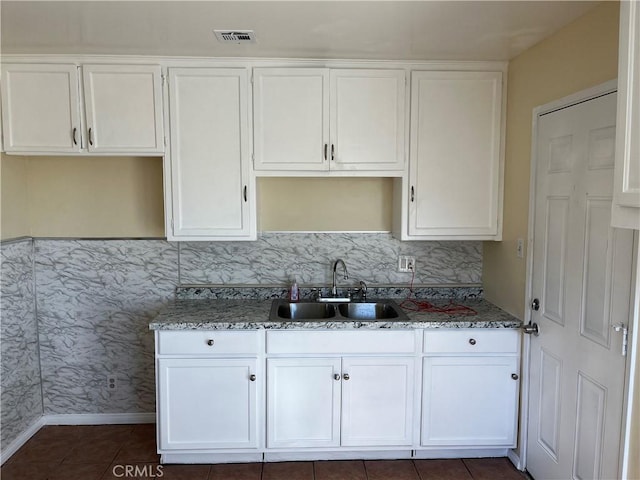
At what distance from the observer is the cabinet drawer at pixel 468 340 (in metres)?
2.56

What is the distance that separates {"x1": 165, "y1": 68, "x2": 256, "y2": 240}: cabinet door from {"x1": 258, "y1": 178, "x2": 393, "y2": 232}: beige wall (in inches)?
14.5

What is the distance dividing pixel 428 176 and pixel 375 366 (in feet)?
3.90

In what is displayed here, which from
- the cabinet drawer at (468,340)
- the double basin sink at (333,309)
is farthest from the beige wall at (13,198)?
the cabinet drawer at (468,340)

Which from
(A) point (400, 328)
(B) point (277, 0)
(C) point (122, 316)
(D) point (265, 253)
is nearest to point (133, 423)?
(C) point (122, 316)

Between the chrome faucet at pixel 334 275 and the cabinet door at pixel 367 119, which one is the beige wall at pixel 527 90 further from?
the chrome faucet at pixel 334 275

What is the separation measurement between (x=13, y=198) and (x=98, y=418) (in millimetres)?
1591

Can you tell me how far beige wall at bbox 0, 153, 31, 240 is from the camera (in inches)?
107

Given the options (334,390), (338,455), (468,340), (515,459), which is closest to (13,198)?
(334,390)

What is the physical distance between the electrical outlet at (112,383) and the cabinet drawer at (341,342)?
4.35 ft

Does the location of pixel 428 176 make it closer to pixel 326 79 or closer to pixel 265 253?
pixel 326 79

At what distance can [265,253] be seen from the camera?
3092 mm

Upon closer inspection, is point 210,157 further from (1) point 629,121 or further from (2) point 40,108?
(1) point 629,121

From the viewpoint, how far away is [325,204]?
3.10 metres

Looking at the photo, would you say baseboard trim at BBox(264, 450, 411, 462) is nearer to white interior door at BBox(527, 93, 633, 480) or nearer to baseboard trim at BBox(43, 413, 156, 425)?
white interior door at BBox(527, 93, 633, 480)
